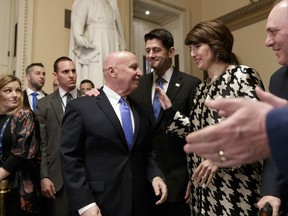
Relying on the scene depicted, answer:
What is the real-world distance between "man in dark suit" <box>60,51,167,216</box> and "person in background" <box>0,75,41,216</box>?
1.98ft

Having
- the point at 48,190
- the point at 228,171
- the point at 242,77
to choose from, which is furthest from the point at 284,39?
the point at 48,190

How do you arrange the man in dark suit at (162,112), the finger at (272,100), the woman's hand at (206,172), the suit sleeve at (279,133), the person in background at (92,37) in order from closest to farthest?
the suit sleeve at (279,133) → the finger at (272,100) → the woman's hand at (206,172) → the man in dark suit at (162,112) → the person in background at (92,37)

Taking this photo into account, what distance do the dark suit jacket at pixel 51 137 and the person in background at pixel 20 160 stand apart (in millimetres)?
171

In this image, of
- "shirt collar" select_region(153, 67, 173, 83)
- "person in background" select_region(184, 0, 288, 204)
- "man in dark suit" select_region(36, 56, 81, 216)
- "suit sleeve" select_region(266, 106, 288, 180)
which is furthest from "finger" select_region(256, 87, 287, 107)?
"man in dark suit" select_region(36, 56, 81, 216)

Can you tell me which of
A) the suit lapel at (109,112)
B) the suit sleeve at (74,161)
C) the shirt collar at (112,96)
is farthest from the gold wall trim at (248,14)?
the suit sleeve at (74,161)

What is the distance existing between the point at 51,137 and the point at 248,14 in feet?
14.7

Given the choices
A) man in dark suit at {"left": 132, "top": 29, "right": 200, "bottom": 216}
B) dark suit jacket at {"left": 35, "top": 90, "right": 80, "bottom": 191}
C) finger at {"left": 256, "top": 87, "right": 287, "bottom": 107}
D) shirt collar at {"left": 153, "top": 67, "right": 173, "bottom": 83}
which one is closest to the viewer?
Result: finger at {"left": 256, "top": 87, "right": 287, "bottom": 107}

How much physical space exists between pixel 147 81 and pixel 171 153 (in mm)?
581

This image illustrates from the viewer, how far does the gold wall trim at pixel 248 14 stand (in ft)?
18.1

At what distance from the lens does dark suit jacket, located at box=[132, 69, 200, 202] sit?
2254mm

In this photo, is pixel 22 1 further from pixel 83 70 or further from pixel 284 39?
pixel 284 39

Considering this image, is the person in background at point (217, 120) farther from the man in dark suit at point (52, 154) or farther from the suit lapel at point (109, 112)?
the man in dark suit at point (52, 154)

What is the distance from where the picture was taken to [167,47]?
2.56 metres

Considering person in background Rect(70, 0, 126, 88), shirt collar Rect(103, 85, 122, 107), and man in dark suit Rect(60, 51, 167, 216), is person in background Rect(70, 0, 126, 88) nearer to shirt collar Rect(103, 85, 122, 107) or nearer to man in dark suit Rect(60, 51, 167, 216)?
shirt collar Rect(103, 85, 122, 107)
